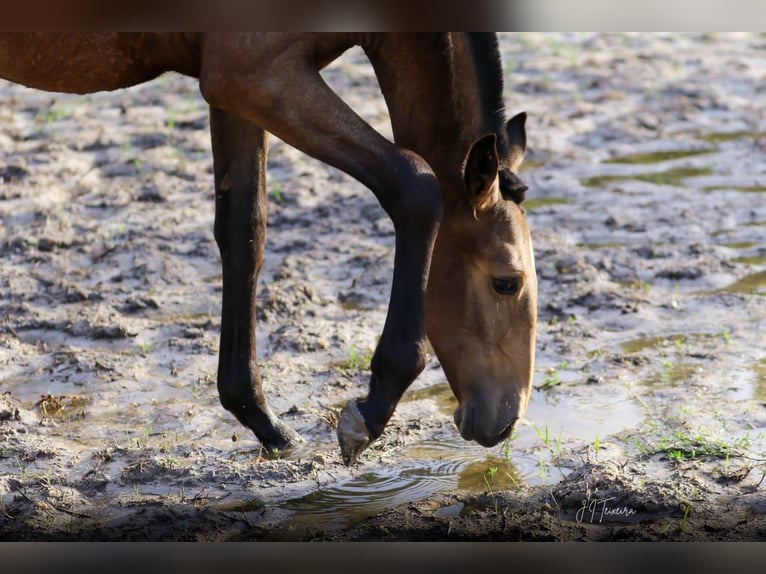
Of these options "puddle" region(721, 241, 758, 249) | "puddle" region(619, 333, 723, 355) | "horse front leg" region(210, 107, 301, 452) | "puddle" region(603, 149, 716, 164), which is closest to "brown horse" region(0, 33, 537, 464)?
"horse front leg" region(210, 107, 301, 452)

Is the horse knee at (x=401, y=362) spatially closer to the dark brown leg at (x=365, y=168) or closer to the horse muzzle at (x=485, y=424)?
the dark brown leg at (x=365, y=168)

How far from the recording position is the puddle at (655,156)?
820 cm

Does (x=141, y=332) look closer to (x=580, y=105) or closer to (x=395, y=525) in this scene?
(x=395, y=525)

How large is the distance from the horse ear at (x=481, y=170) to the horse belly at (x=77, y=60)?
3.60ft

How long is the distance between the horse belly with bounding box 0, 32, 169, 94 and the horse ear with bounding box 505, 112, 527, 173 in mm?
1218

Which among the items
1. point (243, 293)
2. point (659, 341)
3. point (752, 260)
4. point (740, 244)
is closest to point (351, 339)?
point (243, 293)

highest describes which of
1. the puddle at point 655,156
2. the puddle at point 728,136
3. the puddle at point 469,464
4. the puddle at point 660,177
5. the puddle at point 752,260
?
the puddle at point 728,136

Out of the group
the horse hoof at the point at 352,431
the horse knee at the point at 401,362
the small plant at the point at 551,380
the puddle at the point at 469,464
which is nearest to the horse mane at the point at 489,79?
the horse knee at the point at 401,362

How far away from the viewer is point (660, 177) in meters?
7.80

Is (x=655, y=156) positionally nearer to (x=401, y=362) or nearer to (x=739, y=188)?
(x=739, y=188)

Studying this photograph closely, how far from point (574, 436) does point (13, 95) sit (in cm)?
629

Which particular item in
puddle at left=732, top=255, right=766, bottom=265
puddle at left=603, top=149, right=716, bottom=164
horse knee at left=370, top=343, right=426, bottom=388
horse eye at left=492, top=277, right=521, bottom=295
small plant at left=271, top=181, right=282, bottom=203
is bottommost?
horse knee at left=370, top=343, right=426, bottom=388

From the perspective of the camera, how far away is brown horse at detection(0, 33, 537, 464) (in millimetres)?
3535

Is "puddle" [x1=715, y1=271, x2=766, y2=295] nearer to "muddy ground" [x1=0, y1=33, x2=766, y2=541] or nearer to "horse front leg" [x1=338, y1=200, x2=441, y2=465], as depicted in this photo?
"muddy ground" [x1=0, y1=33, x2=766, y2=541]
